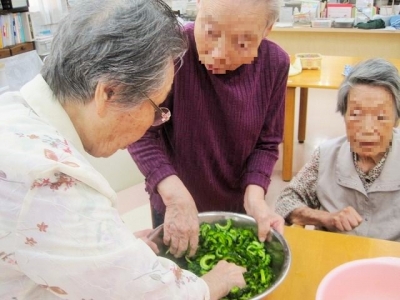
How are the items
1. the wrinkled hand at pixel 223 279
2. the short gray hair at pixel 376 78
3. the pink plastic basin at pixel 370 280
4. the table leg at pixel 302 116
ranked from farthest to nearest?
the table leg at pixel 302 116, the short gray hair at pixel 376 78, the pink plastic basin at pixel 370 280, the wrinkled hand at pixel 223 279

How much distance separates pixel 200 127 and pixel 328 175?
56 cm

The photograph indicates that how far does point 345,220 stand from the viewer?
1.40m

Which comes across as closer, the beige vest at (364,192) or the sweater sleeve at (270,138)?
the sweater sleeve at (270,138)

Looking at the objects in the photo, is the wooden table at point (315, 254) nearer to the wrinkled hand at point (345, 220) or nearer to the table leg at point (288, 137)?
the wrinkled hand at point (345, 220)

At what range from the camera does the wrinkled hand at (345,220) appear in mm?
1397

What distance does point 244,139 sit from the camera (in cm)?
132

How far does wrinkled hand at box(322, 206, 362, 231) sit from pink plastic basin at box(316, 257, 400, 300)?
1.02 feet

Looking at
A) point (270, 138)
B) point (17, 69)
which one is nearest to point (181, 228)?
point (270, 138)

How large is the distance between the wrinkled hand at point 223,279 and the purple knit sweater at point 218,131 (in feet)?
1.05

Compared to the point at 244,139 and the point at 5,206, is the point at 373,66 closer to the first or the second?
the point at 244,139

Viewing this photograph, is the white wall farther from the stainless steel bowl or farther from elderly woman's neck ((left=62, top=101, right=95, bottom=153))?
elderly woman's neck ((left=62, top=101, right=95, bottom=153))

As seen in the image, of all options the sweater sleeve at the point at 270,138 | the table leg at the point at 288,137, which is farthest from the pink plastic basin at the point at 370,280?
the table leg at the point at 288,137

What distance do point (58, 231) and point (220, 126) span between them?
0.74 metres

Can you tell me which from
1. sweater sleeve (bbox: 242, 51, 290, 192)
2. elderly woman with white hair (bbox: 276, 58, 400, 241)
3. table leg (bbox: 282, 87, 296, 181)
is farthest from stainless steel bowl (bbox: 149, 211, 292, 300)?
table leg (bbox: 282, 87, 296, 181)
